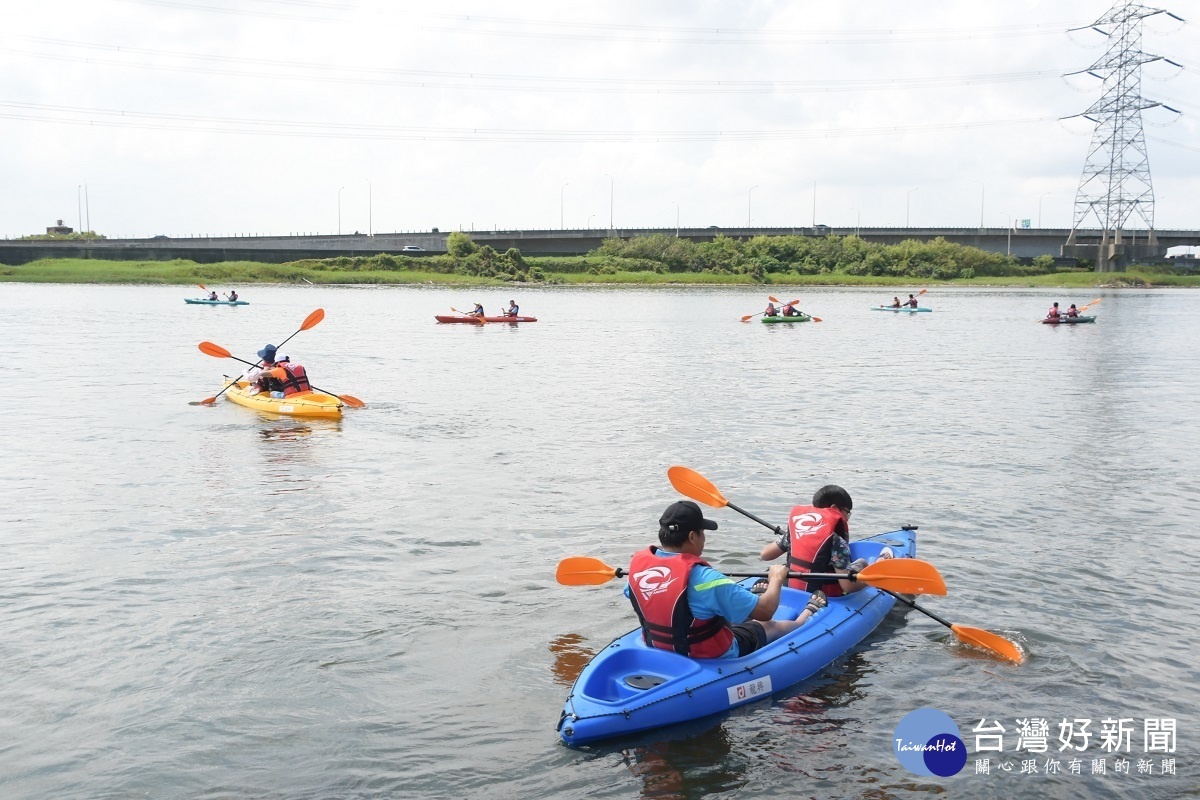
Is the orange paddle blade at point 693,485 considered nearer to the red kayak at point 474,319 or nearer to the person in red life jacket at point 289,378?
the person in red life jacket at point 289,378

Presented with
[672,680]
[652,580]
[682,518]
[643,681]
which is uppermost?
[682,518]

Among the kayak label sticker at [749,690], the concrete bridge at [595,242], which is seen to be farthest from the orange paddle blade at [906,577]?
the concrete bridge at [595,242]

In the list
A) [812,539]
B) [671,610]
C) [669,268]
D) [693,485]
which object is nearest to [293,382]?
[693,485]

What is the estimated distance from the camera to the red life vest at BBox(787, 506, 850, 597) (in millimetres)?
9648

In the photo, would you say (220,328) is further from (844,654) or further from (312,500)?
(844,654)

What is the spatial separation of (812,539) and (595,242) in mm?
102780

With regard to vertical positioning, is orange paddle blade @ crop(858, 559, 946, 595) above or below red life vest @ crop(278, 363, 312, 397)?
below

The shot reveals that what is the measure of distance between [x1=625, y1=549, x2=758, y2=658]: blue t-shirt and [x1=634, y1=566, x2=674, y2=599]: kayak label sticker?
141 mm

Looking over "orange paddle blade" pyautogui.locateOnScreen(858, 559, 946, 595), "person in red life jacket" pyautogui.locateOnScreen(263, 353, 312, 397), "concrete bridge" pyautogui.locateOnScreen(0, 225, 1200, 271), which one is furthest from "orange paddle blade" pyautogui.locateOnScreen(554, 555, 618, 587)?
"concrete bridge" pyautogui.locateOnScreen(0, 225, 1200, 271)

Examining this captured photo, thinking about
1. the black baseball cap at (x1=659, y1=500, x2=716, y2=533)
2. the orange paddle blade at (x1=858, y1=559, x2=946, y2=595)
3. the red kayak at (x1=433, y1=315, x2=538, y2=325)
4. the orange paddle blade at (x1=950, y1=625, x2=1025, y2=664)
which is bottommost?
the orange paddle blade at (x1=950, y1=625, x2=1025, y2=664)

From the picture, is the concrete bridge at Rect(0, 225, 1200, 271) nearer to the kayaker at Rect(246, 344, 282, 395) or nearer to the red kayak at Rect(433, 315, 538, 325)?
the red kayak at Rect(433, 315, 538, 325)

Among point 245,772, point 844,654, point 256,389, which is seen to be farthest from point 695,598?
point 256,389

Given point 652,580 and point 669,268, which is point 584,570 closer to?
point 652,580

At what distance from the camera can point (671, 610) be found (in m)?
8.00
